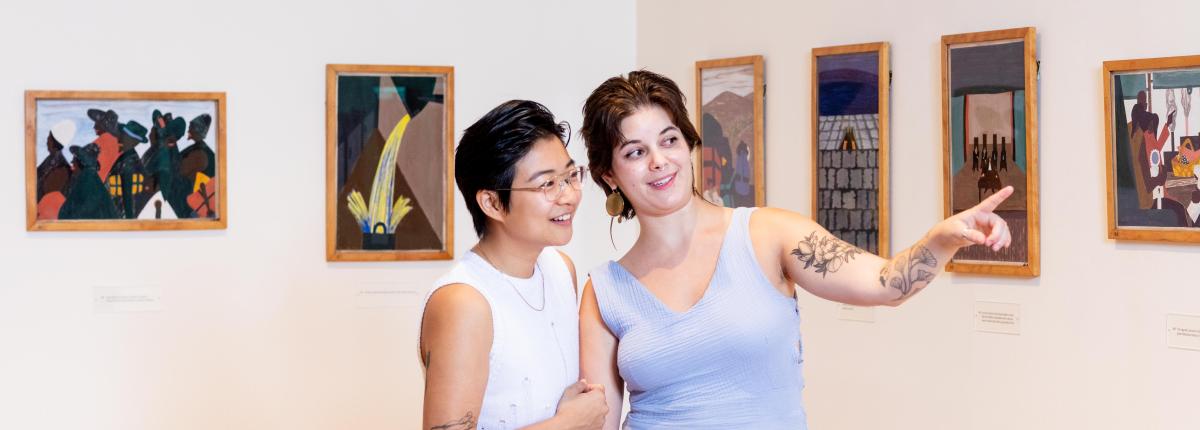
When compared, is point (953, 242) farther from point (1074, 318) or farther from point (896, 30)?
point (896, 30)

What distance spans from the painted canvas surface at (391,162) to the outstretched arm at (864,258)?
222 cm

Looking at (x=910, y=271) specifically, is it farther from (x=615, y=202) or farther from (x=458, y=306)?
(x=458, y=306)

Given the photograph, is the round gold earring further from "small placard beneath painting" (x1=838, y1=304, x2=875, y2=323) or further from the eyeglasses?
"small placard beneath painting" (x1=838, y1=304, x2=875, y2=323)

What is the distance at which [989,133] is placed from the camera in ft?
A: 11.3

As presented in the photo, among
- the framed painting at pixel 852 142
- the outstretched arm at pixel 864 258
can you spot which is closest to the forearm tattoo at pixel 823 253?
the outstretched arm at pixel 864 258

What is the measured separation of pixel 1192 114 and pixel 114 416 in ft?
11.7

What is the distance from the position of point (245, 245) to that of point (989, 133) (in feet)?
8.43

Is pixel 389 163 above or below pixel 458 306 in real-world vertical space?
above

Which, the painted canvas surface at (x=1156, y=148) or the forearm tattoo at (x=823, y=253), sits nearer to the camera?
the forearm tattoo at (x=823, y=253)

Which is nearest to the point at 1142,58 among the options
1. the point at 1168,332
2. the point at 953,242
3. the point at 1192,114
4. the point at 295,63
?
the point at 1192,114

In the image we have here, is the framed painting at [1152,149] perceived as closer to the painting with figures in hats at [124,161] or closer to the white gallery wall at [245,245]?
the white gallery wall at [245,245]

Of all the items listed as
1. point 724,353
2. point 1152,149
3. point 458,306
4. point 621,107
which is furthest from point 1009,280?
point 458,306

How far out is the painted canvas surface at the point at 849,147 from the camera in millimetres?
3713

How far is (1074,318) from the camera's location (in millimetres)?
3287
